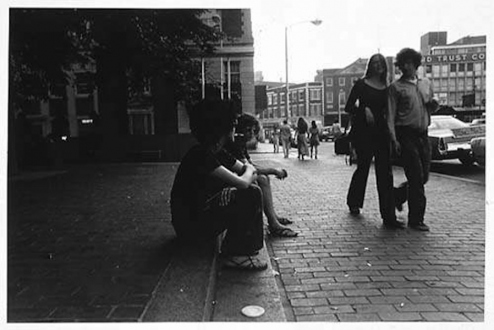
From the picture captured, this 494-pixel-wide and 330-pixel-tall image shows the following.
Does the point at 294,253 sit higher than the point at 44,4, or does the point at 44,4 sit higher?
the point at 44,4

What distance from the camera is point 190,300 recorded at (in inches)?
79.0

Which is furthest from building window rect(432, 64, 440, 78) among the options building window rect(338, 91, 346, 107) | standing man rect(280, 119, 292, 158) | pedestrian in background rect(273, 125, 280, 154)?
building window rect(338, 91, 346, 107)

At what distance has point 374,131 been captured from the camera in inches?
150

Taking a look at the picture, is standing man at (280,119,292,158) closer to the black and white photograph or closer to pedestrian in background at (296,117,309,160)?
pedestrian in background at (296,117,309,160)

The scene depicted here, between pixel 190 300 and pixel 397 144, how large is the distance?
226 cm

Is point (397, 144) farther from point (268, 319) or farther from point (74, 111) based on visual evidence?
point (74, 111)

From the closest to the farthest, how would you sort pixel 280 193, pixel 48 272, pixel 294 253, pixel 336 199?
pixel 48 272, pixel 294 253, pixel 336 199, pixel 280 193

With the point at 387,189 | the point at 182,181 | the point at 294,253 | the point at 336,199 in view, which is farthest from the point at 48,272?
the point at 336,199

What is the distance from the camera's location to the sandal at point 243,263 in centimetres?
254

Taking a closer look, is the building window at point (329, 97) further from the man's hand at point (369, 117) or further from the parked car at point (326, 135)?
the man's hand at point (369, 117)

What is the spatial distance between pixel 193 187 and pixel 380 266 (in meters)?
1.24

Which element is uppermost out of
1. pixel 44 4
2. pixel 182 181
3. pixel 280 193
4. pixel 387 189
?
pixel 44 4

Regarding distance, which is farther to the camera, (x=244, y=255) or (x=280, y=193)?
(x=280, y=193)

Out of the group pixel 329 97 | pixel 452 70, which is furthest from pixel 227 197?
pixel 329 97
